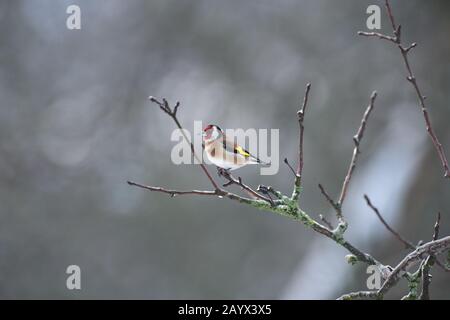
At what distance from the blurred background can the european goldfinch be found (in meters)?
4.24

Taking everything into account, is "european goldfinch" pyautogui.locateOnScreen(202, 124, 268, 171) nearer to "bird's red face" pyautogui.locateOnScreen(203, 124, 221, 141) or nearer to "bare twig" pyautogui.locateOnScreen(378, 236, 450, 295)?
"bird's red face" pyautogui.locateOnScreen(203, 124, 221, 141)

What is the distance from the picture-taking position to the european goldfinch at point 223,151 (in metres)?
2.33

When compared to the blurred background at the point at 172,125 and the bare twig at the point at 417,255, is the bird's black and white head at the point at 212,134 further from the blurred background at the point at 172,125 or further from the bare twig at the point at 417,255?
the blurred background at the point at 172,125

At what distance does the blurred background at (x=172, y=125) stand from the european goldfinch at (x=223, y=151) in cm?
424

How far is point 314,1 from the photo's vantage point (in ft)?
26.7

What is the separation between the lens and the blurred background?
7.07 m

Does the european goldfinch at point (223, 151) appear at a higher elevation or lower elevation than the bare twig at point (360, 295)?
higher

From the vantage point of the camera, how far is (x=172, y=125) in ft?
23.3

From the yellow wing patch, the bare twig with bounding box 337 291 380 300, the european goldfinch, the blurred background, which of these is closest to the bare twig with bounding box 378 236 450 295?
the bare twig with bounding box 337 291 380 300

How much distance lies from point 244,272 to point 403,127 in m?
2.63

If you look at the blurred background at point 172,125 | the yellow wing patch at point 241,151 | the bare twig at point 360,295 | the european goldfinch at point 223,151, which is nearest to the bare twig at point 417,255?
the bare twig at point 360,295

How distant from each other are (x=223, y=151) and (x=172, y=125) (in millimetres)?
4791
